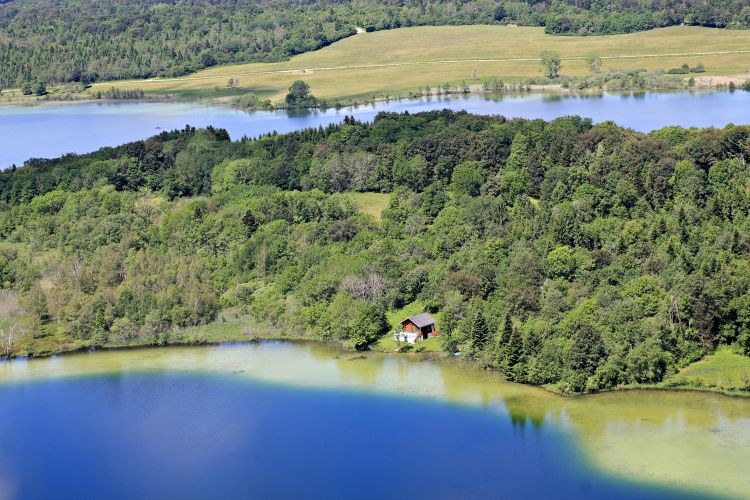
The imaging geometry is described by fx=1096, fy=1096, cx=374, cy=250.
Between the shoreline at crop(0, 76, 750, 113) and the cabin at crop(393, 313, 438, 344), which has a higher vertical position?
the shoreline at crop(0, 76, 750, 113)

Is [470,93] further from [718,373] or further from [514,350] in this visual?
[718,373]

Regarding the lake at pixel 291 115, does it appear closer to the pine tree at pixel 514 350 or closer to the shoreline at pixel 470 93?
the shoreline at pixel 470 93

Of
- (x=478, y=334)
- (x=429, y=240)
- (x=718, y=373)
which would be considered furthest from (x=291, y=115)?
(x=718, y=373)

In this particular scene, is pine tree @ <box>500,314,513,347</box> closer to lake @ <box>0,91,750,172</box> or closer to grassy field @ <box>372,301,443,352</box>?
grassy field @ <box>372,301,443,352</box>

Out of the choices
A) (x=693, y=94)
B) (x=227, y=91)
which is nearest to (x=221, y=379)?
(x=693, y=94)

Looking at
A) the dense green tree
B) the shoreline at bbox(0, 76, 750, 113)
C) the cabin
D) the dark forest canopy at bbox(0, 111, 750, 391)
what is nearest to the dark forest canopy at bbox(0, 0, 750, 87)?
the dense green tree

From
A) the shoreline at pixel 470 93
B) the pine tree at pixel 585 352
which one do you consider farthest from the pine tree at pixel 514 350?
the shoreline at pixel 470 93

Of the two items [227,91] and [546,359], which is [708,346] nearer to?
[546,359]

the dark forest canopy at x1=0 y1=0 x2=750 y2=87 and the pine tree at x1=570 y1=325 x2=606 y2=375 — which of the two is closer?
the pine tree at x1=570 y1=325 x2=606 y2=375
